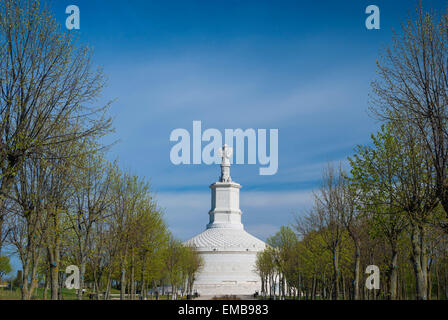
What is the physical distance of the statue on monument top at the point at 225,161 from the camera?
121188 mm

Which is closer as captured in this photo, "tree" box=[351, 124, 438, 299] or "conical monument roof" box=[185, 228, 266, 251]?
"tree" box=[351, 124, 438, 299]

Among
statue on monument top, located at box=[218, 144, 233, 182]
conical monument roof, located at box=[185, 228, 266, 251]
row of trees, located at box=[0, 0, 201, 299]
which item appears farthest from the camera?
statue on monument top, located at box=[218, 144, 233, 182]

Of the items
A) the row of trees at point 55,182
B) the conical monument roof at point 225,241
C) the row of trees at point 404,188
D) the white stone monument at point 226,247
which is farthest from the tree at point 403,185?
the conical monument roof at point 225,241

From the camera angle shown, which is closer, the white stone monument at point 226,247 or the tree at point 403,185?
the tree at point 403,185

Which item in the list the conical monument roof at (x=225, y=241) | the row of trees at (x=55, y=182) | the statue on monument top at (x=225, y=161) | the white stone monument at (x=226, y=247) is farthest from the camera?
the statue on monument top at (x=225, y=161)

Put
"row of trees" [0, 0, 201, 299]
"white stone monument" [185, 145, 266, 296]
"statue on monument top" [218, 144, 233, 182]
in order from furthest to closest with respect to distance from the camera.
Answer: "statue on monument top" [218, 144, 233, 182] → "white stone monument" [185, 145, 266, 296] → "row of trees" [0, 0, 201, 299]

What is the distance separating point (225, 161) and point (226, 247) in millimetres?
26637

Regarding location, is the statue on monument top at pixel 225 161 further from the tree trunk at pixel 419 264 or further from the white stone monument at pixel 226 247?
the tree trunk at pixel 419 264

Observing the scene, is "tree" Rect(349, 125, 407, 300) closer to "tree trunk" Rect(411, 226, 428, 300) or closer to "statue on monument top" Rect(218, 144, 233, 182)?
"tree trunk" Rect(411, 226, 428, 300)

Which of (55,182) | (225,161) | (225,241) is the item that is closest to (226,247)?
→ (225,241)

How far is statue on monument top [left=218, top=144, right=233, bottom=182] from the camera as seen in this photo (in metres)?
121

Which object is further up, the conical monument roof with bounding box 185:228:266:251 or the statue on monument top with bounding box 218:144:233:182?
the statue on monument top with bounding box 218:144:233:182

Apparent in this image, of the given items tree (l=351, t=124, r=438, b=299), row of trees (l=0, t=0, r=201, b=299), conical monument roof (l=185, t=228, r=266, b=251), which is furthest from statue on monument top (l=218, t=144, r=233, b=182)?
tree (l=351, t=124, r=438, b=299)
